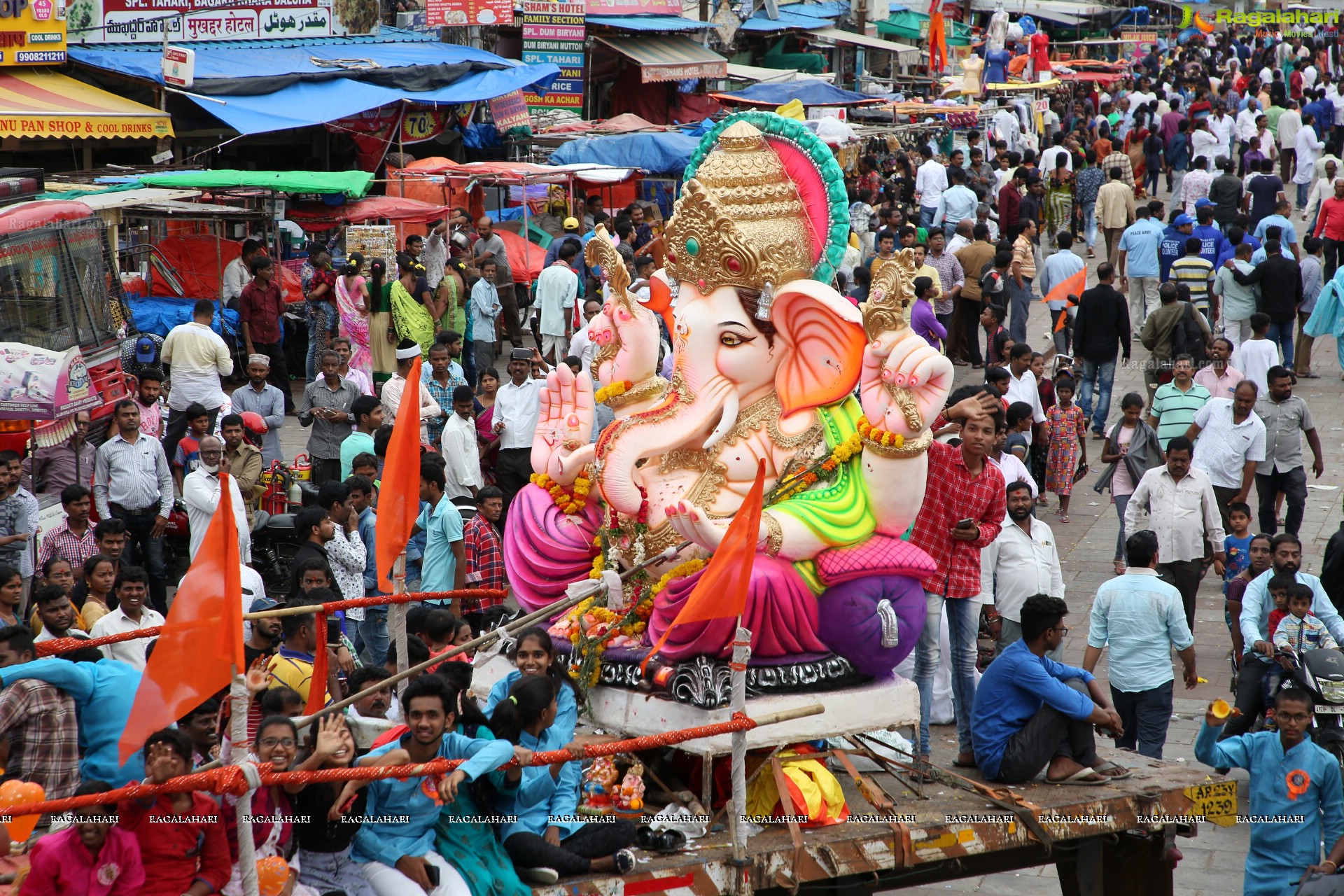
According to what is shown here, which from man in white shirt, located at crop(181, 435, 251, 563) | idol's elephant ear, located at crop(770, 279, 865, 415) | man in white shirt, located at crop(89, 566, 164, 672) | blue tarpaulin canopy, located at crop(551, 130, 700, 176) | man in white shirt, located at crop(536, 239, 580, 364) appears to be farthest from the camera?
blue tarpaulin canopy, located at crop(551, 130, 700, 176)

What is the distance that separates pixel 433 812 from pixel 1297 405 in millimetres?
7983

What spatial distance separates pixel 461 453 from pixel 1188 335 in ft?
21.9

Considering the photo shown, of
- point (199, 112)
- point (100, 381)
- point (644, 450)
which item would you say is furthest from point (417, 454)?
point (199, 112)

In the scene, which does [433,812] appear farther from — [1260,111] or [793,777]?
[1260,111]

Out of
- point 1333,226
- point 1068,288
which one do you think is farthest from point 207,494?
point 1333,226

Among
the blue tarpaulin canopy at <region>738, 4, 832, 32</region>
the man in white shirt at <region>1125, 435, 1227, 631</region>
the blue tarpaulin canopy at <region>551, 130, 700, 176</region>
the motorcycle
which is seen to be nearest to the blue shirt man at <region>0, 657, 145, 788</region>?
the motorcycle

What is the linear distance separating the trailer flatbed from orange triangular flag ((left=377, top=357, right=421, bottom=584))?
6.12 feet

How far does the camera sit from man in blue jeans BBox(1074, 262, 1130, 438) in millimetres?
14578

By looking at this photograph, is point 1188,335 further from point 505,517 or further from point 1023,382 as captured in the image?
point 505,517

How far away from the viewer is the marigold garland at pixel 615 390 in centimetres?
792

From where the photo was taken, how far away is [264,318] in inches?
589

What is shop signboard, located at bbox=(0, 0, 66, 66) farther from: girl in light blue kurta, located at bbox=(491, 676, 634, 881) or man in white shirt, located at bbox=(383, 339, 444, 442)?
girl in light blue kurta, located at bbox=(491, 676, 634, 881)

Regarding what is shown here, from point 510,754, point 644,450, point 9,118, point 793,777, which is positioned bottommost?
point 793,777

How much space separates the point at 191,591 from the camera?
518 centimetres
